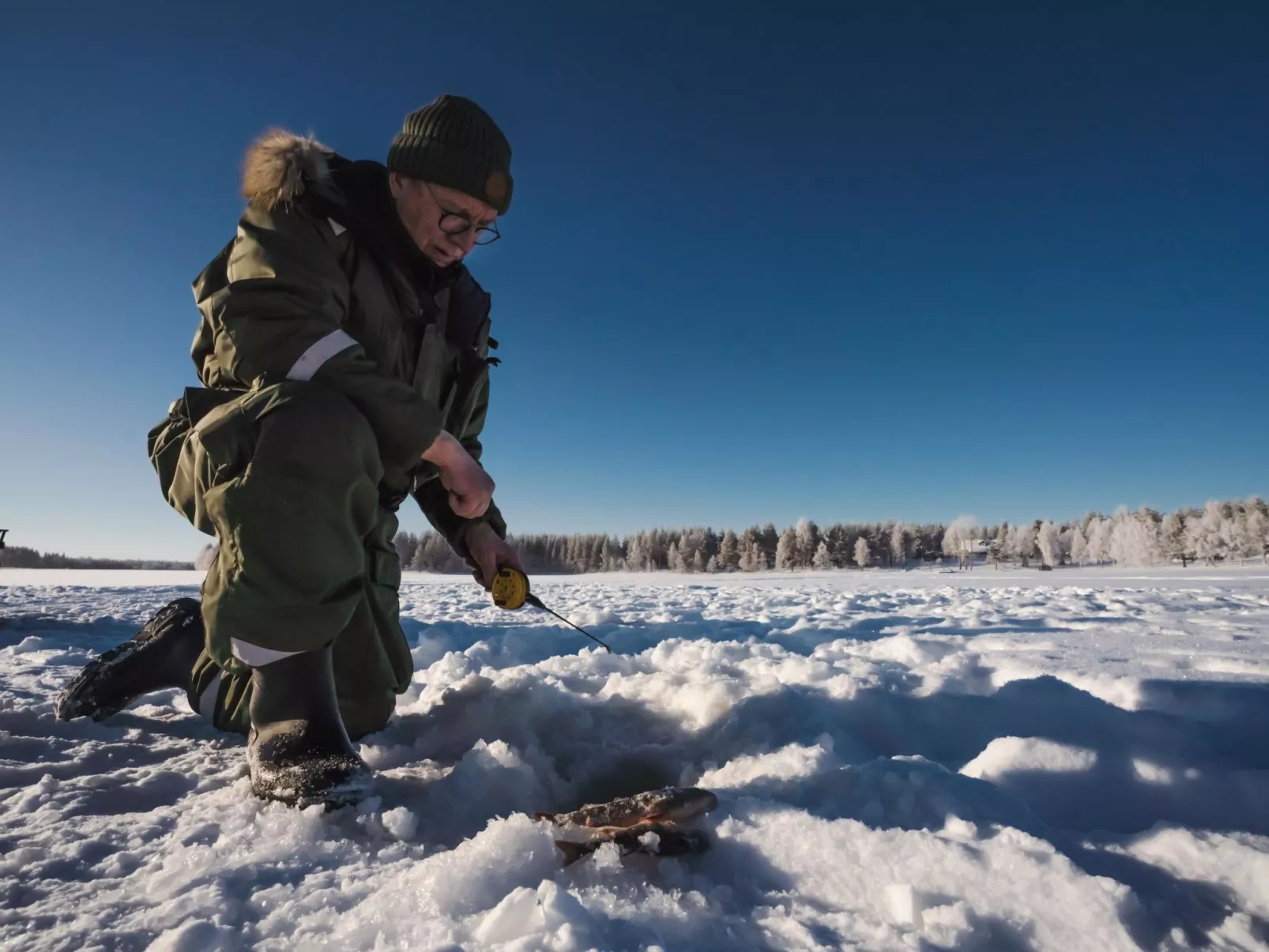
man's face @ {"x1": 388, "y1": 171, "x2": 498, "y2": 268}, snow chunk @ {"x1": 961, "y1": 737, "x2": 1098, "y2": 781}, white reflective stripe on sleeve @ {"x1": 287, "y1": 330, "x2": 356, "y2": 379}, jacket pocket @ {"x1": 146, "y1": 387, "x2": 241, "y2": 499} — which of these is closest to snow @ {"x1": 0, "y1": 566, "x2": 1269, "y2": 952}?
snow chunk @ {"x1": 961, "y1": 737, "x2": 1098, "y2": 781}

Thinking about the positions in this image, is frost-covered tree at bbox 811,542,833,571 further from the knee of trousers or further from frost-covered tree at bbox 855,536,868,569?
the knee of trousers

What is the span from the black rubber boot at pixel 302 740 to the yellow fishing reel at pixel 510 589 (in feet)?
2.26

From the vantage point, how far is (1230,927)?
805 mm

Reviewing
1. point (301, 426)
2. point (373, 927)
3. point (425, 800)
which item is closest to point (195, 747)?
point (425, 800)

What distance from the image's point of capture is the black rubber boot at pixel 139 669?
1.92m

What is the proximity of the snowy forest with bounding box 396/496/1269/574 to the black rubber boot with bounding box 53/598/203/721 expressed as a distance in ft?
167

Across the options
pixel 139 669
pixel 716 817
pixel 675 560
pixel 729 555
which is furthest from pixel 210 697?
pixel 675 560

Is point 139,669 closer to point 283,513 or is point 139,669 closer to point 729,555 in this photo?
point 283,513

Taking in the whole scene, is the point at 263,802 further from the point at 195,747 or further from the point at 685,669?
the point at 685,669

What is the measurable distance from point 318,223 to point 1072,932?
202 centimetres

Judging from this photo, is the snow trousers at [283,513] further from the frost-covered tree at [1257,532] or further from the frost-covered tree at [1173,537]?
the frost-covered tree at [1173,537]

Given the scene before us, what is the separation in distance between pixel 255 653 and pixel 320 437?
0.46 m

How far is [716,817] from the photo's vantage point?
106 cm

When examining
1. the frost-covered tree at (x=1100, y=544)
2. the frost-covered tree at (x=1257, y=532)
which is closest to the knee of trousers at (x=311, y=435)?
the frost-covered tree at (x=1257, y=532)
